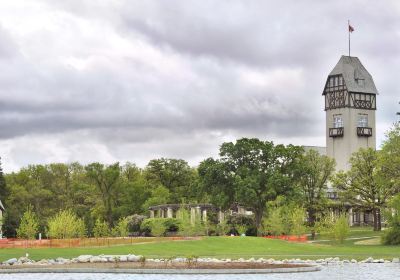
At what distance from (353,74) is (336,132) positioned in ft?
34.9

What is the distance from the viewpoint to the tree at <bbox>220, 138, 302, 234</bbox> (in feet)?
297

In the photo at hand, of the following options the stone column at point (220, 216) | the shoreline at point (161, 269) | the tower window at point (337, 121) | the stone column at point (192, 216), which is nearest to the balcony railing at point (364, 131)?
the tower window at point (337, 121)

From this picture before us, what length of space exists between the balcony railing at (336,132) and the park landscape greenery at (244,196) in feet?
99.4

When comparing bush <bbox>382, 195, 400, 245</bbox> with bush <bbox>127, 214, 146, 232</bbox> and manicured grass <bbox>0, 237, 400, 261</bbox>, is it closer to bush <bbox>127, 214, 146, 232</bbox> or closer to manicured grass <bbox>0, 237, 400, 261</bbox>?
manicured grass <bbox>0, 237, 400, 261</bbox>

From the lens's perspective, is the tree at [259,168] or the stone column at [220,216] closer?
the tree at [259,168]

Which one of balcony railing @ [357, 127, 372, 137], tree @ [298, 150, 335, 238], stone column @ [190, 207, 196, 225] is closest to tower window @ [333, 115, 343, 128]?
balcony railing @ [357, 127, 372, 137]

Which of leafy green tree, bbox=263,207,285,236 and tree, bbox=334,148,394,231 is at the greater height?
tree, bbox=334,148,394,231

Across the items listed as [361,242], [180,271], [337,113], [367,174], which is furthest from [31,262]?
[337,113]

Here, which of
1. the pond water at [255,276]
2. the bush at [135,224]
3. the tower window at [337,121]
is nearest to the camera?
the pond water at [255,276]

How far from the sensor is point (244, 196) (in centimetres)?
9000

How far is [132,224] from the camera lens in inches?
3910

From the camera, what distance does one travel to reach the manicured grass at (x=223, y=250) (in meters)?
55.1

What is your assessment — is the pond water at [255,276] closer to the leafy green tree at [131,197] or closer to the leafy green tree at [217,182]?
the leafy green tree at [217,182]

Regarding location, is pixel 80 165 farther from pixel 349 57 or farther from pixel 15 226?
pixel 349 57
